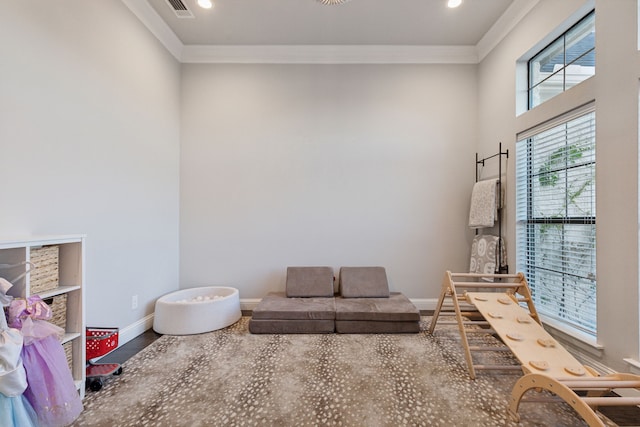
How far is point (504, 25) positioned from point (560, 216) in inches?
82.5

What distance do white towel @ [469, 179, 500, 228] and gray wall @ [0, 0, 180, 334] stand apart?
11.7 feet

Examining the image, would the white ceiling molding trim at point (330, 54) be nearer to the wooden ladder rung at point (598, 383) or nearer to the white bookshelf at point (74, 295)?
the white bookshelf at point (74, 295)

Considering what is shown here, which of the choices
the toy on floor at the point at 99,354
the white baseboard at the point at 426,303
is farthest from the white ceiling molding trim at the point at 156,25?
the white baseboard at the point at 426,303

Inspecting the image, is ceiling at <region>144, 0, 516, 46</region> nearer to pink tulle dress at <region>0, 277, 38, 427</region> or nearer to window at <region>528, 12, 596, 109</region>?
window at <region>528, 12, 596, 109</region>

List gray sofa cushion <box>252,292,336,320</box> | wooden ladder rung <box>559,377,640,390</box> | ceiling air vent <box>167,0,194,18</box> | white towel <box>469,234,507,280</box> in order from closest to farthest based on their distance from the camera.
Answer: wooden ladder rung <box>559,377,640,390</box>, ceiling air vent <box>167,0,194,18</box>, gray sofa cushion <box>252,292,336,320</box>, white towel <box>469,234,507,280</box>

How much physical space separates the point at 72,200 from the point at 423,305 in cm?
365

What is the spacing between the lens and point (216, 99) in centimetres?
341

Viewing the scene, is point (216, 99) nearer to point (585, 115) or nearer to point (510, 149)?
point (510, 149)

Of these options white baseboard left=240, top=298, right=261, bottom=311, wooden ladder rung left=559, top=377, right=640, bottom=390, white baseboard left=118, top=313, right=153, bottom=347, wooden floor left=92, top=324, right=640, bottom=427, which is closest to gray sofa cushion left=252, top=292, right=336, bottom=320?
white baseboard left=240, top=298, right=261, bottom=311

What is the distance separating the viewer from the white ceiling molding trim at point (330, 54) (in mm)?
3322

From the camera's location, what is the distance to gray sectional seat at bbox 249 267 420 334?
270 cm

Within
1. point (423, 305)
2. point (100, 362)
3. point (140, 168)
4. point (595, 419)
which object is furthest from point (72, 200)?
point (423, 305)

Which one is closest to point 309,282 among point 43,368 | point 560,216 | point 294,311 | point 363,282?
point 294,311

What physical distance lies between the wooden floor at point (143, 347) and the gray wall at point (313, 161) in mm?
810
